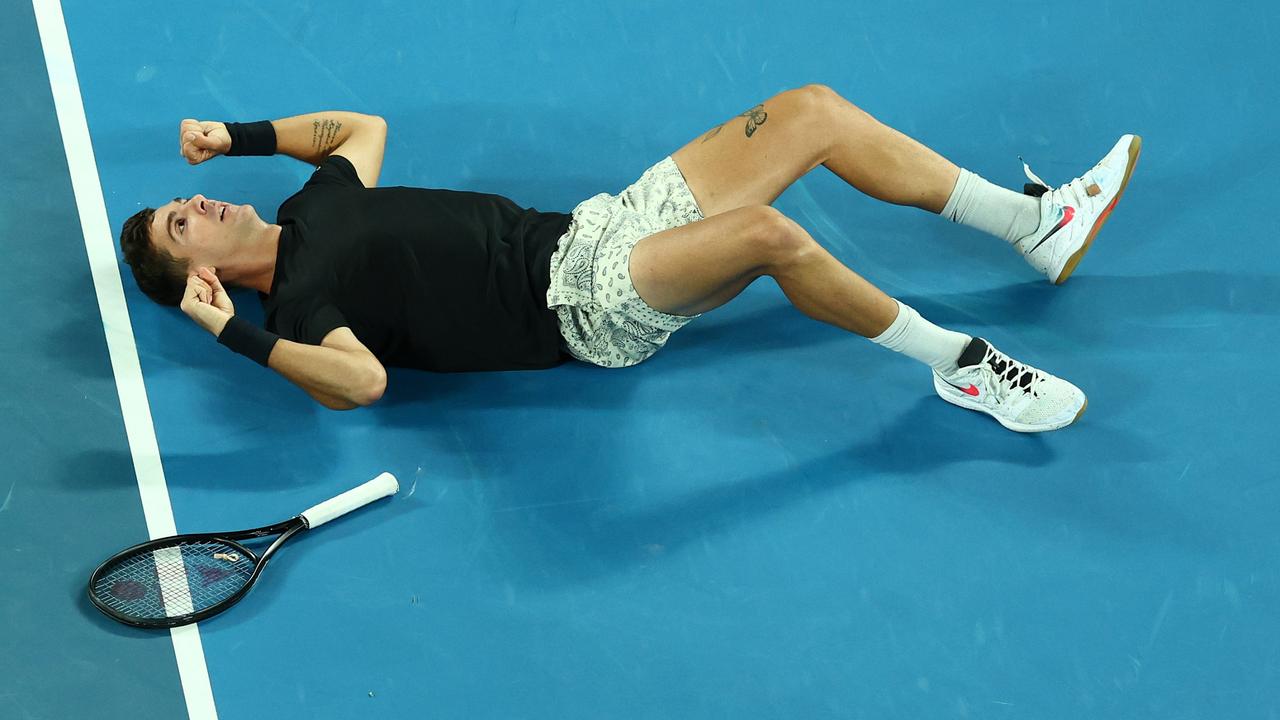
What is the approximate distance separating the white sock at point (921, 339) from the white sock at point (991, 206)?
572mm

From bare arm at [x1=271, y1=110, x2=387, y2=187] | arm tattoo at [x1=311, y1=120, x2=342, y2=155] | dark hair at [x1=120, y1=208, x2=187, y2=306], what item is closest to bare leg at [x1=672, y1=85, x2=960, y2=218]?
bare arm at [x1=271, y1=110, x2=387, y2=187]

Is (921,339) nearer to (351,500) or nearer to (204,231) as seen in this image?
(351,500)

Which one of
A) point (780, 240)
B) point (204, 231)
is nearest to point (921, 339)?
point (780, 240)

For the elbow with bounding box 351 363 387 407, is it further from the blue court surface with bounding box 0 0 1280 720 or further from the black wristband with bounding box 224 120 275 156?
the black wristband with bounding box 224 120 275 156

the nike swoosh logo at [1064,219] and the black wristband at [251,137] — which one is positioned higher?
the black wristband at [251,137]

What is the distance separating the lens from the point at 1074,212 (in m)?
4.11

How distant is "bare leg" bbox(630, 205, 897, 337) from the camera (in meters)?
3.58

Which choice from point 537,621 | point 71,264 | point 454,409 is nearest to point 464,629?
point 537,621

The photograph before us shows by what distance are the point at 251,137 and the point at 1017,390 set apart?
2.51 m

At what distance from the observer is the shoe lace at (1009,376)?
3779 millimetres

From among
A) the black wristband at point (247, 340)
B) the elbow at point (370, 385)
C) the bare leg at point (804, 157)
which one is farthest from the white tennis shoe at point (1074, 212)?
the black wristband at point (247, 340)

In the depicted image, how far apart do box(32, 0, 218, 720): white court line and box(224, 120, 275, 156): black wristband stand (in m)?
0.56

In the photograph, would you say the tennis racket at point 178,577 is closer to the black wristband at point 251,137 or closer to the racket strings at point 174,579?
the racket strings at point 174,579

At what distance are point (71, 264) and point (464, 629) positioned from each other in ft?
6.23
